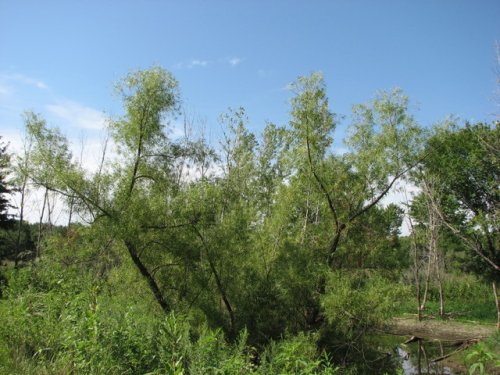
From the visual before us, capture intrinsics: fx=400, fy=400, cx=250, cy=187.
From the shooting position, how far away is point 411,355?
14141mm

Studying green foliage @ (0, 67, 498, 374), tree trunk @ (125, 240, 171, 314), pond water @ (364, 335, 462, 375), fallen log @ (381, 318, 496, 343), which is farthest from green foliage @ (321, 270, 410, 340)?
fallen log @ (381, 318, 496, 343)

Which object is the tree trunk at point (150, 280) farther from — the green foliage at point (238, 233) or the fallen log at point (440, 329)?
the fallen log at point (440, 329)

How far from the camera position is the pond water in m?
11.8

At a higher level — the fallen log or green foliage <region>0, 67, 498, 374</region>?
green foliage <region>0, 67, 498, 374</region>

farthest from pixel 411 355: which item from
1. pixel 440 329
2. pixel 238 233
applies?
pixel 238 233

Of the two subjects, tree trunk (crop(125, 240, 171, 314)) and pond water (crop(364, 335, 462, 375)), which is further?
pond water (crop(364, 335, 462, 375))

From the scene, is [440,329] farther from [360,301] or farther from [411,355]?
[360,301]

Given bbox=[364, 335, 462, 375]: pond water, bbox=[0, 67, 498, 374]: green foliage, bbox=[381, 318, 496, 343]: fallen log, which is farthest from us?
bbox=[381, 318, 496, 343]: fallen log

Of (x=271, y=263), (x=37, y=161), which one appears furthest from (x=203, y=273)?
(x=37, y=161)

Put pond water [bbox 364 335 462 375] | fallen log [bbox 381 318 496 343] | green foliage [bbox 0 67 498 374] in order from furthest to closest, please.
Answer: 1. fallen log [bbox 381 318 496 343]
2. pond water [bbox 364 335 462 375]
3. green foliage [bbox 0 67 498 374]

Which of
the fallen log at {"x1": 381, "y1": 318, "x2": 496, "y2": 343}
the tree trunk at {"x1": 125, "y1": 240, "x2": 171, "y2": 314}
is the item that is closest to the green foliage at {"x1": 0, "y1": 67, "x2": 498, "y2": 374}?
the tree trunk at {"x1": 125, "y1": 240, "x2": 171, "y2": 314}

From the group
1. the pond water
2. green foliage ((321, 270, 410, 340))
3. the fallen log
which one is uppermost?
green foliage ((321, 270, 410, 340))

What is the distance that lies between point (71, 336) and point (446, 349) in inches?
580

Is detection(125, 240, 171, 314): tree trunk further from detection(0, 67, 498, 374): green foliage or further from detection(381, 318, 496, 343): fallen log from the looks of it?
detection(381, 318, 496, 343): fallen log
